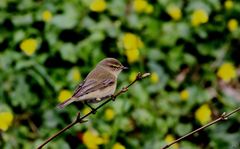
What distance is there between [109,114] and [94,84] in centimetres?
184

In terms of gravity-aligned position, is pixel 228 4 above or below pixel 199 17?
above

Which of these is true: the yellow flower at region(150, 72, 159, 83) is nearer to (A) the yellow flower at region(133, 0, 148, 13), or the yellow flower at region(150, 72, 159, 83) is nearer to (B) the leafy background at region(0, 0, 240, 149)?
(B) the leafy background at region(0, 0, 240, 149)

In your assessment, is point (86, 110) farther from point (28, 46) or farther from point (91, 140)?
point (28, 46)

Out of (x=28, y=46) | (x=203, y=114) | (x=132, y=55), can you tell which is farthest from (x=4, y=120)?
(x=203, y=114)

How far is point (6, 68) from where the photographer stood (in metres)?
4.88

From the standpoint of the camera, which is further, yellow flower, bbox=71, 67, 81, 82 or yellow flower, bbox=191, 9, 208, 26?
yellow flower, bbox=191, 9, 208, 26

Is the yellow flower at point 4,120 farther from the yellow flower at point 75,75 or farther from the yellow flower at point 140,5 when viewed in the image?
the yellow flower at point 140,5

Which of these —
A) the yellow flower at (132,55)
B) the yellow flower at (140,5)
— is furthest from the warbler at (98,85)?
the yellow flower at (140,5)

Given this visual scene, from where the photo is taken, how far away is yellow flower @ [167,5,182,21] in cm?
522

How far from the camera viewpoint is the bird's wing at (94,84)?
2.71 meters

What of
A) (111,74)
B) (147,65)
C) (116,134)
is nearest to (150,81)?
(147,65)

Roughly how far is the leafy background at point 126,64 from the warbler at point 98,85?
5.54 ft

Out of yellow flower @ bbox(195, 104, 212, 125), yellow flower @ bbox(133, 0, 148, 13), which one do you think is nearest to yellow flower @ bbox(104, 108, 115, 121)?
yellow flower @ bbox(195, 104, 212, 125)

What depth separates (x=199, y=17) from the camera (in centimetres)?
516
